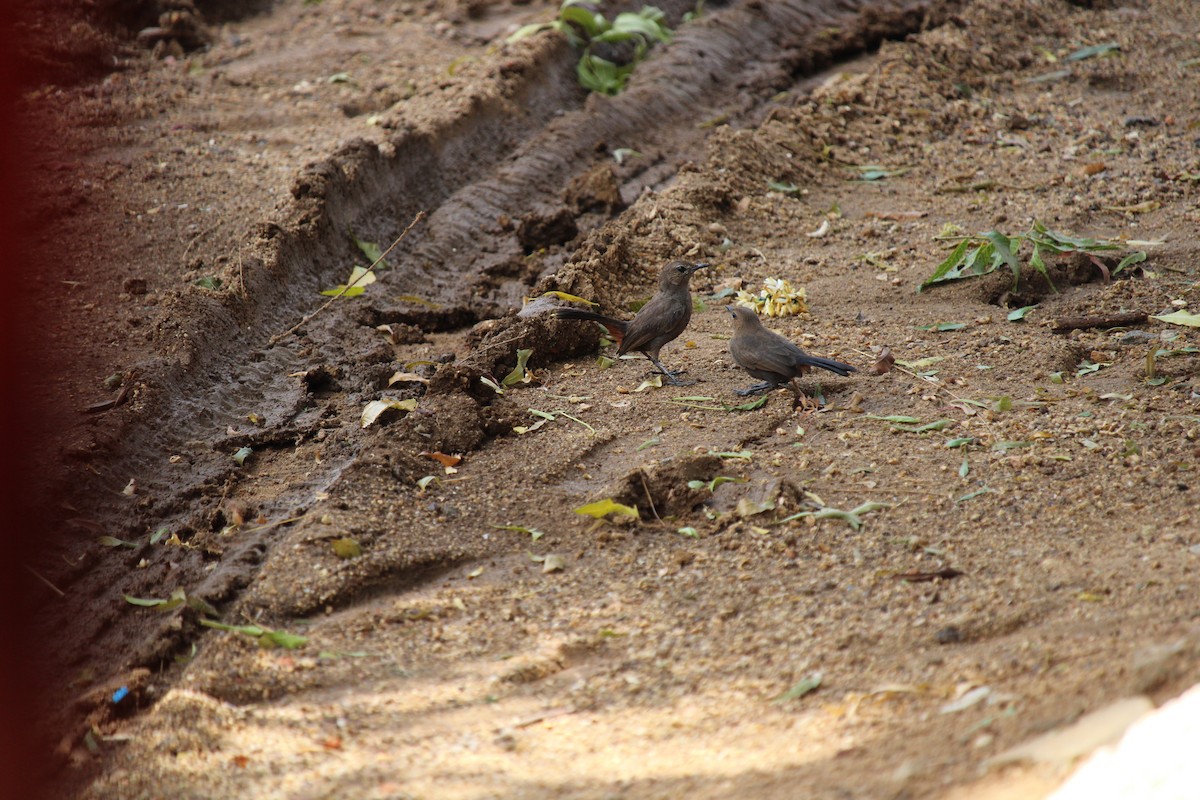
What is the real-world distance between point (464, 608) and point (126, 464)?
6.43 ft

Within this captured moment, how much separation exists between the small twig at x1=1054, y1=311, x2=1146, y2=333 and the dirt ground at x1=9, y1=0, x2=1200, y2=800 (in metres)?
0.02

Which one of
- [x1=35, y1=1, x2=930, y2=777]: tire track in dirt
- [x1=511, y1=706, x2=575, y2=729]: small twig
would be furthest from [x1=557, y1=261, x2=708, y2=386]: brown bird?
[x1=511, y1=706, x2=575, y2=729]: small twig

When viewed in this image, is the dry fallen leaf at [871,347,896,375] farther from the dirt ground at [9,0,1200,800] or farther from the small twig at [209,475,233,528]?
the small twig at [209,475,233,528]

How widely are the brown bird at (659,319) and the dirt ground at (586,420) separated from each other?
17 centimetres

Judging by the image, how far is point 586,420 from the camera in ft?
16.5

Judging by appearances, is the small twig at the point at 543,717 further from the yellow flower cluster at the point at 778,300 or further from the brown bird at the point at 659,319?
the yellow flower cluster at the point at 778,300

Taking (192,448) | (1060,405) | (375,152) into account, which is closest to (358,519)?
(192,448)

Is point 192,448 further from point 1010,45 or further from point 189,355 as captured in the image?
point 1010,45

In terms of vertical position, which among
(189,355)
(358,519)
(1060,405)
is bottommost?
(1060,405)

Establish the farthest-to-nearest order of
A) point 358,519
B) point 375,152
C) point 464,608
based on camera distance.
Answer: point 375,152, point 358,519, point 464,608

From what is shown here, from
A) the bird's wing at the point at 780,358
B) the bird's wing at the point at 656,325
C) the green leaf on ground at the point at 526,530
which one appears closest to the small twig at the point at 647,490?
the green leaf on ground at the point at 526,530

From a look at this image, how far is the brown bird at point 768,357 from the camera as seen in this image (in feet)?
16.1

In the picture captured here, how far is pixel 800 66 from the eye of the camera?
916cm

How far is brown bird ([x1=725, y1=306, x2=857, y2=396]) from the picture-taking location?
4918mm
